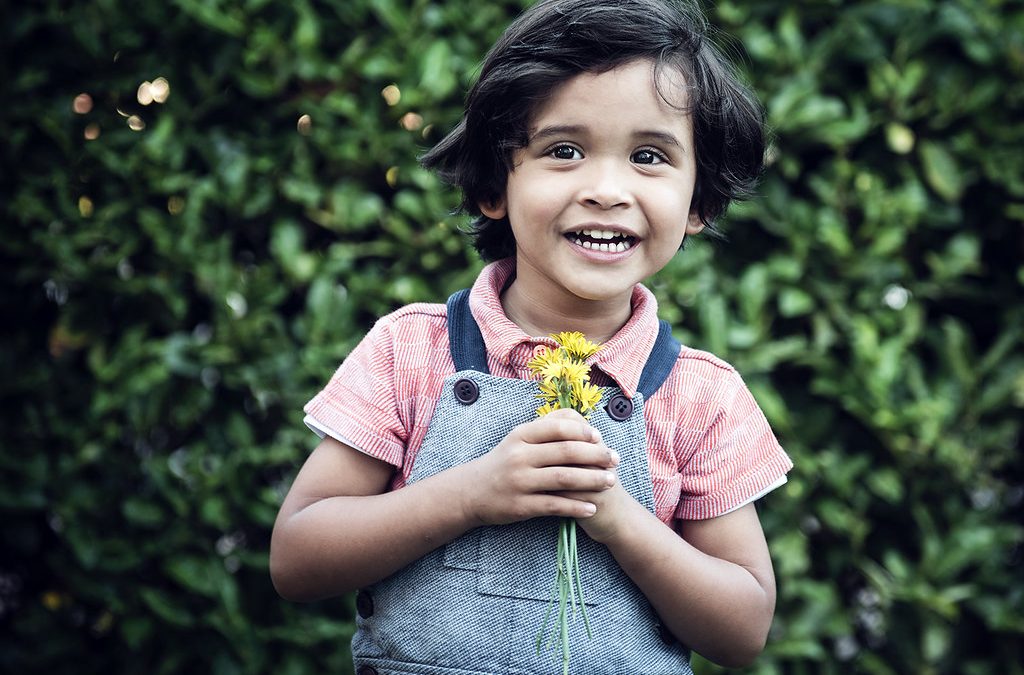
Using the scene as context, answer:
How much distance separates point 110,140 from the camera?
3.09 meters

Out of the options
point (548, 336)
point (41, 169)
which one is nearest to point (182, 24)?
point (41, 169)

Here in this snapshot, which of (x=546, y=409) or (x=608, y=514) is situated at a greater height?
(x=546, y=409)

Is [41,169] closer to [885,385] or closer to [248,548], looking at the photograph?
[248,548]

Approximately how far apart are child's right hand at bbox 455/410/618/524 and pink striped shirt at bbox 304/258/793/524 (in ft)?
0.64

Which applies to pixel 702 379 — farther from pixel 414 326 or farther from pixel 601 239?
pixel 414 326

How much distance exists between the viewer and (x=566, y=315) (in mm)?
1816

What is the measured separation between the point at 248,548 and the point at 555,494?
1.83m

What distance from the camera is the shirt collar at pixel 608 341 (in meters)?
1.72

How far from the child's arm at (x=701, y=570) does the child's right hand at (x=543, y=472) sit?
1.8 inches

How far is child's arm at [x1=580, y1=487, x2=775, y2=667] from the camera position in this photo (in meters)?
1.58

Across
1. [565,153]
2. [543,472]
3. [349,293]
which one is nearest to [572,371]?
[543,472]

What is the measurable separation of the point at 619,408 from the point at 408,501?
340 mm

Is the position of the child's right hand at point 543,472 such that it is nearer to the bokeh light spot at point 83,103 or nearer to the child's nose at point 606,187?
the child's nose at point 606,187

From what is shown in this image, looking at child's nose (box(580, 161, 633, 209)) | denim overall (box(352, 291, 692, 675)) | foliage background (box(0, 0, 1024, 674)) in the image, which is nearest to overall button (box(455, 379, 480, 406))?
denim overall (box(352, 291, 692, 675))
